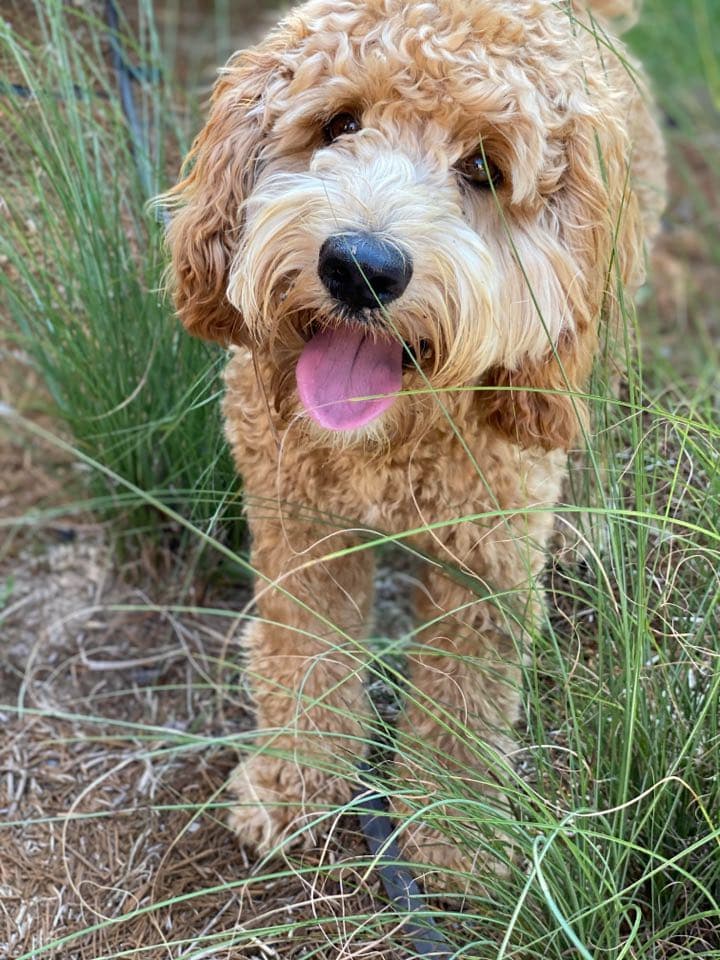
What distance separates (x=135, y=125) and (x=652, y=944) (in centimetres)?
259

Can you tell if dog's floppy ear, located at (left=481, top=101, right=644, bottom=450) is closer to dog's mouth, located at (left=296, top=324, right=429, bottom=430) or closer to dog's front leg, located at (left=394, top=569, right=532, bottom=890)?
dog's mouth, located at (left=296, top=324, right=429, bottom=430)

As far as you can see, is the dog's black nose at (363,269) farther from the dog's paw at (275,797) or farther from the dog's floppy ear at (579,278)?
the dog's paw at (275,797)

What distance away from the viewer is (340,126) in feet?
7.85

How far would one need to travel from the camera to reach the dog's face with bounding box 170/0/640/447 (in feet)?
7.10

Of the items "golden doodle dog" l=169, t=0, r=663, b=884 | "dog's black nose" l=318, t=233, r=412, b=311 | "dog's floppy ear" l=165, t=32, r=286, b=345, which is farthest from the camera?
"dog's floppy ear" l=165, t=32, r=286, b=345

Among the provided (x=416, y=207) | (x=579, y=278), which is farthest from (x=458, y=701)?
(x=416, y=207)

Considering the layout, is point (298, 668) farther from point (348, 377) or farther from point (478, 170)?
point (478, 170)

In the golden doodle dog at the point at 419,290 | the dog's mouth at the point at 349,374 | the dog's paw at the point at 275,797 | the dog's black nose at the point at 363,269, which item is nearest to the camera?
the dog's black nose at the point at 363,269

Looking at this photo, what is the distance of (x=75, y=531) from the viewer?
381 centimetres

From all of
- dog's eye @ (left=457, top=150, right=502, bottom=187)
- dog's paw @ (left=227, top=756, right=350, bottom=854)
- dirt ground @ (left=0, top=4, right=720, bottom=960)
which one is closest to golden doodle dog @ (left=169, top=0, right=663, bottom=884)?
dog's eye @ (left=457, top=150, right=502, bottom=187)

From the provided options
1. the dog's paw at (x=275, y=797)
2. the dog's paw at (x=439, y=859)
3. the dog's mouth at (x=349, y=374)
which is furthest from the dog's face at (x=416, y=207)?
the dog's paw at (x=275, y=797)

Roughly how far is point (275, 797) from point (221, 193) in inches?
59.4

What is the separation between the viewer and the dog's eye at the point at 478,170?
2.32 m

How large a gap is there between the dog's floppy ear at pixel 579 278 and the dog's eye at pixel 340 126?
444mm
